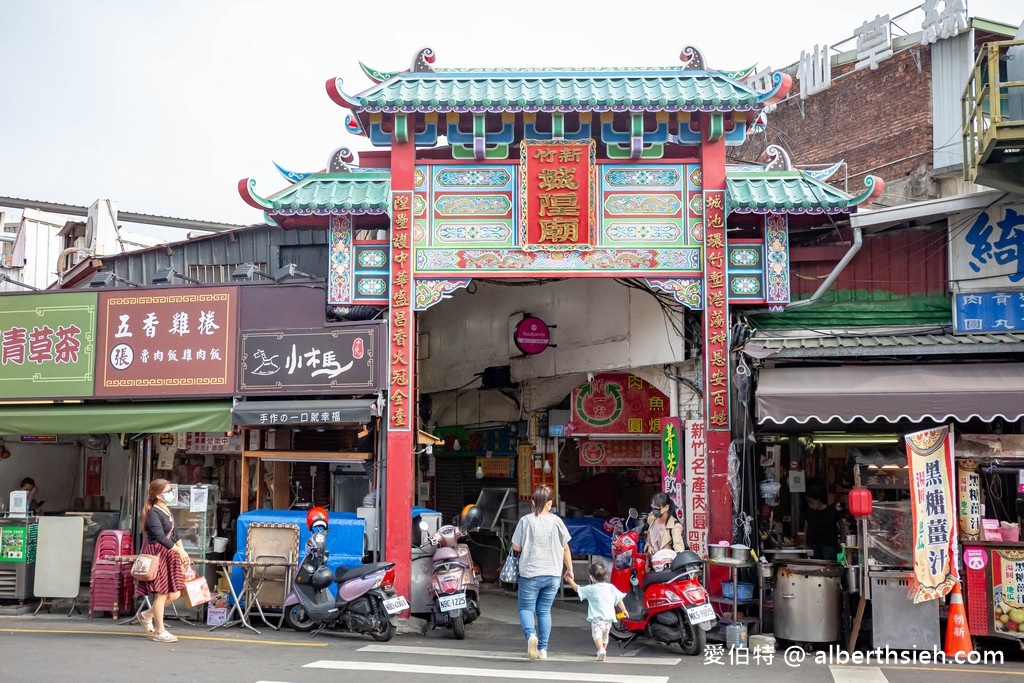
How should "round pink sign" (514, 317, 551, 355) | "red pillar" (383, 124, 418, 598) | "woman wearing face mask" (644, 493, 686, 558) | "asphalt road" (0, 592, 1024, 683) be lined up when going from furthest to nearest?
1. "round pink sign" (514, 317, 551, 355)
2. "red pillar" (383, 124, 418, 598)
3. "woman wearing face mask" (644, 493, 686, 558)
4. "asphalt road" (0, 592, 1024, 683)

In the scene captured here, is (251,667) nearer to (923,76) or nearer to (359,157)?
(359,157)

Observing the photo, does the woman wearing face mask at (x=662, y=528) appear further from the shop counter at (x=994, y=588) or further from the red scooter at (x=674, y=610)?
the shop counter at (x=994, y=588)

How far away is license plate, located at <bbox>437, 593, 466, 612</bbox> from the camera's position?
11867 mm

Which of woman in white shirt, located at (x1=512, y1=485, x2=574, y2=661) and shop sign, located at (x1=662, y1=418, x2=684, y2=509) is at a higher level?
shop sign, located at (x1=662, y1=418, x2=684, y2=509)

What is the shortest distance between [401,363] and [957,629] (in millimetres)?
7458

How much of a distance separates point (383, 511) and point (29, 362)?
5.96 metres

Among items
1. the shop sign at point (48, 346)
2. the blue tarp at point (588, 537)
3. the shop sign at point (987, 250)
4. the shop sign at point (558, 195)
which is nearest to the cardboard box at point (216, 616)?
the shop sign at point (48, 346)

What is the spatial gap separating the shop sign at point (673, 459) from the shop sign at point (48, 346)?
27.7ft

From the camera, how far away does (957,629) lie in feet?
35.1

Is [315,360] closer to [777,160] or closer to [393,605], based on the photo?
[393,605]

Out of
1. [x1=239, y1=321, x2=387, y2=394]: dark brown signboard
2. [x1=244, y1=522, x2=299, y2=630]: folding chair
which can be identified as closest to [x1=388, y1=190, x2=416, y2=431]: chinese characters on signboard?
[x1=239, y1=321, x2=387, y2=394]: dark brown signboard

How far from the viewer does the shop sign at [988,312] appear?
1298 centimetres

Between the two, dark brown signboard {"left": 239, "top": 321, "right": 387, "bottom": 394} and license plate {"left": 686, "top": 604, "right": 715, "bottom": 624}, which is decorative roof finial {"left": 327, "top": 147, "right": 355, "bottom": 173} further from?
license plate {"left": 686, "top": 604, "right": 715, "bottom": 624}

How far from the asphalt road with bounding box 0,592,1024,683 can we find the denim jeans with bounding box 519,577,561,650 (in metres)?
0.37
